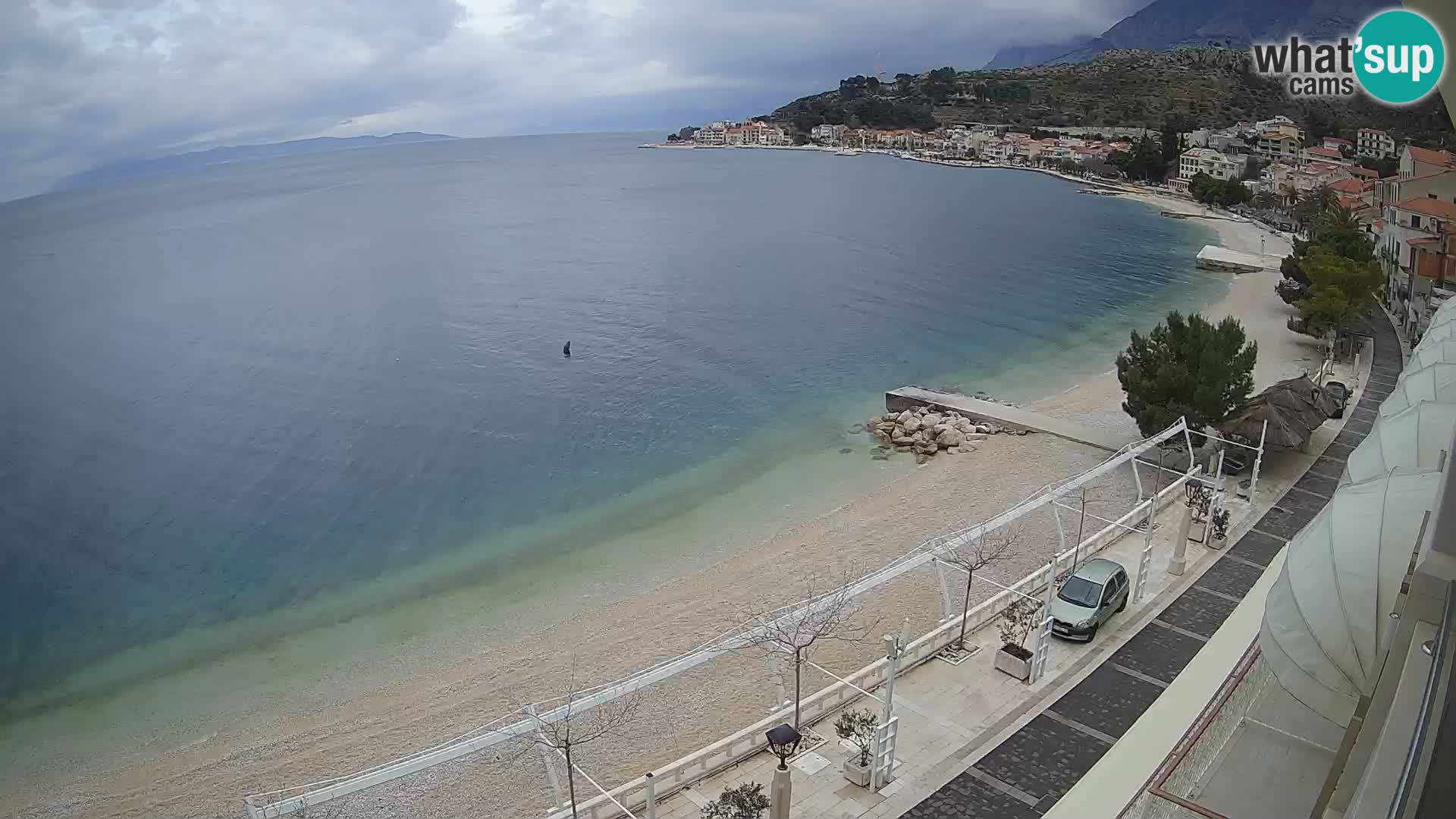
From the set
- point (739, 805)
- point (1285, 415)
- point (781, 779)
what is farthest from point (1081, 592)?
point (1285, 415)

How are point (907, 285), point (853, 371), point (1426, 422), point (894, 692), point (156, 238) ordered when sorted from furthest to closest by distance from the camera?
1. point (156, 238)
2. point (907, 285)
3. point (853, 371)
4. point (894, 692)
5. point (1426, 422)

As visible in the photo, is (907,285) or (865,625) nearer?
(865,625)

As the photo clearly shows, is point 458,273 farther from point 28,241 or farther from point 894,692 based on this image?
point 28,241

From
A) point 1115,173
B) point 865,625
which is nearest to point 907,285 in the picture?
point 865,625

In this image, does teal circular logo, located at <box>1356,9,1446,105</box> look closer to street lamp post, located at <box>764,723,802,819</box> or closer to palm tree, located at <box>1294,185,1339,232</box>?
street lamp post, located at <box>764,723,802,819</box>

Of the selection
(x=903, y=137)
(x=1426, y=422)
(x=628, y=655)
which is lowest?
(x=628, y=655)

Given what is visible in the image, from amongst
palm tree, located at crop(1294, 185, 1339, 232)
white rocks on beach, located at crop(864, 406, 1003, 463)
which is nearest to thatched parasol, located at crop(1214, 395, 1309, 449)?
white rocks on beach, located at crop(864, 406, 1003, 463)
